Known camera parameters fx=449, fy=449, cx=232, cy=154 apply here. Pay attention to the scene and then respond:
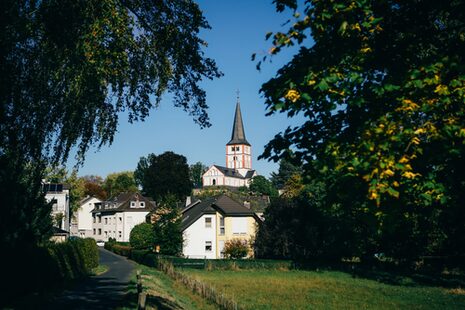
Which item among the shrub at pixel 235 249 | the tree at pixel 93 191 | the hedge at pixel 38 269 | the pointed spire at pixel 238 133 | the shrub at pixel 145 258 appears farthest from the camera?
the pointed spire at pixel 238 133

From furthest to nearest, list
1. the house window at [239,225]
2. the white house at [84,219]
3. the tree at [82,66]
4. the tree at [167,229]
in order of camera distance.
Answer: the white house at [84,219] < the house window at [239,225] < the tree at [167,229] < the tree at [82,66]

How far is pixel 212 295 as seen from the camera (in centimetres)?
2311

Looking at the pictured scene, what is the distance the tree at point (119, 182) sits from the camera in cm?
14625

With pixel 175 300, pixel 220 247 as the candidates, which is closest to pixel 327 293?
pixel 175 300

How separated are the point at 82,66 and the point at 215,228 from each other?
156 ft

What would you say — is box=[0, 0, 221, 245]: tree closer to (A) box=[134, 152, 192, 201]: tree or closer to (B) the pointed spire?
(A) box=[134, 152, 192, 201]: tree

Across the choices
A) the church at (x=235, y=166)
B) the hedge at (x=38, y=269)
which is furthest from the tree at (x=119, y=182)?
the hedge at (x=38, y=269)

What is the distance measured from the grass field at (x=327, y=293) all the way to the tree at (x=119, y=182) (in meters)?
113

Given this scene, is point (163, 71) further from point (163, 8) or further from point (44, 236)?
point (44, 236)

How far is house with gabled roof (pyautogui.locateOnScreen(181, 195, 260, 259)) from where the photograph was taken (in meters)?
55.8

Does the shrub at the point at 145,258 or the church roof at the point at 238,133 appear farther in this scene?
the church roof at the point at 238,133

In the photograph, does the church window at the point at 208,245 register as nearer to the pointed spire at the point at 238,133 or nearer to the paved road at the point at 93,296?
the paved road at the point at 93,296

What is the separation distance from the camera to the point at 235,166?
184875 mm

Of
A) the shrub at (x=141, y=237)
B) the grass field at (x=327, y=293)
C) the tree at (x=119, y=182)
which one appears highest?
the tree at (x=119, y=182)
